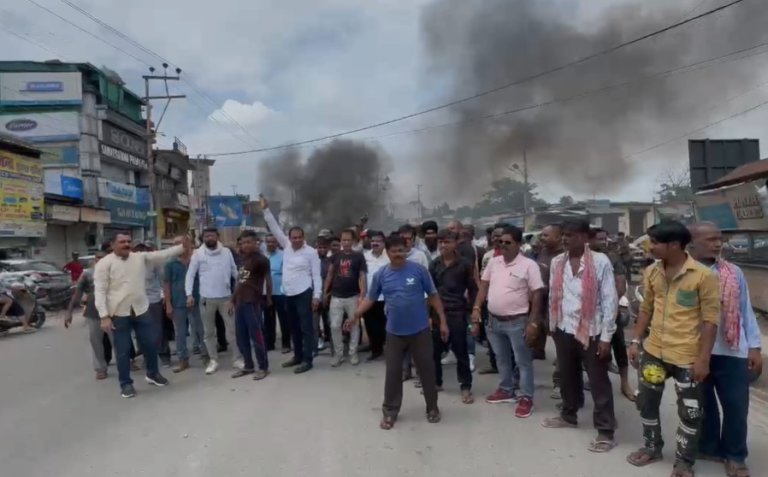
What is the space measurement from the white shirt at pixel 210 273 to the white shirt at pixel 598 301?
3.85 meters

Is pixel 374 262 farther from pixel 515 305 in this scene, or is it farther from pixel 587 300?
pixel 587 300

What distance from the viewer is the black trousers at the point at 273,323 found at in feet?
24.4

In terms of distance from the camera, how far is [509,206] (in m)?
50.2

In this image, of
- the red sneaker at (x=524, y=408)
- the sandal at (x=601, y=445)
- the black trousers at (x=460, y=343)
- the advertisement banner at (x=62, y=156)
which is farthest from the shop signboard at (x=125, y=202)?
the sandal at (x=601, y=445)

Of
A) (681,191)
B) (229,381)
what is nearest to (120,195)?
(229,381)

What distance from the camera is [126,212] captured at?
91.7ft

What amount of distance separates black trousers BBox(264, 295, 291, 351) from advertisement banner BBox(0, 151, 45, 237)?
1403 centimetres

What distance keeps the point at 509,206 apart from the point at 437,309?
46.8 metres

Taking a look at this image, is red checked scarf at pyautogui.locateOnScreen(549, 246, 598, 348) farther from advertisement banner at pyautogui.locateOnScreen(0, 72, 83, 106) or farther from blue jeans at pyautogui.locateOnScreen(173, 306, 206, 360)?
advertisement banner at pyautogui.locateOnScreen(0, 72, 83, 106)

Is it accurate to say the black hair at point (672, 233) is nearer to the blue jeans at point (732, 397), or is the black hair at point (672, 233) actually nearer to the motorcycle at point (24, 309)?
the blue jeans at point (732, 397)

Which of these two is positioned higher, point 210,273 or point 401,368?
point 210,273

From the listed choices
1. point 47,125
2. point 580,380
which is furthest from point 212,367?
point 47,125

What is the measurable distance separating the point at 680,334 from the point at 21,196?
20.4m

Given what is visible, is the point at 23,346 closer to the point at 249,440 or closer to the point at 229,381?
the point at 229,381
